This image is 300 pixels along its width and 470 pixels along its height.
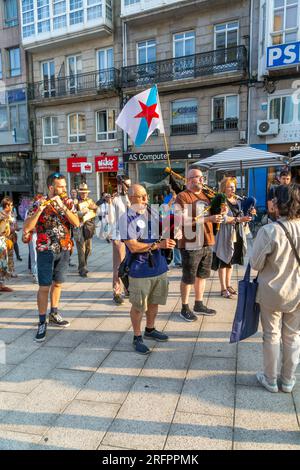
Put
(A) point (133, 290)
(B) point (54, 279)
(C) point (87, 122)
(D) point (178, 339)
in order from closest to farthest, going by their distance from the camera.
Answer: (A) point (133, 290)
(D) point (178, 339)
(B) point (54, 279)
(C) point (87, 122)

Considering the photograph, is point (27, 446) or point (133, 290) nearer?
point (27, 446)

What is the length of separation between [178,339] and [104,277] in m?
3.06

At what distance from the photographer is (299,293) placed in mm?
2592

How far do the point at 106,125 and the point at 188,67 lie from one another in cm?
506

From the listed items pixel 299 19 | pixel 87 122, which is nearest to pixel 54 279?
pixel 299 19

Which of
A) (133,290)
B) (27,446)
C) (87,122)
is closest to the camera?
(27,446)

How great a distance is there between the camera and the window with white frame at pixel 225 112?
46.8ft

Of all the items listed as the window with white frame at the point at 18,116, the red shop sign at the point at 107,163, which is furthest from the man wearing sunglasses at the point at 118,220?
the window with white frame at the point at 18,116

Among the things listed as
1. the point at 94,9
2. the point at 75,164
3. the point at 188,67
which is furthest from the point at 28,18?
the point at 188,67

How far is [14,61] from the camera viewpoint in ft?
63.5

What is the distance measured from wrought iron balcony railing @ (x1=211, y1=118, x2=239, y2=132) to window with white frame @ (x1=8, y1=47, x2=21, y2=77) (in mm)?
12415

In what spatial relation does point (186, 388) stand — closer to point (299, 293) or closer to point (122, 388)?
point (122, 388)

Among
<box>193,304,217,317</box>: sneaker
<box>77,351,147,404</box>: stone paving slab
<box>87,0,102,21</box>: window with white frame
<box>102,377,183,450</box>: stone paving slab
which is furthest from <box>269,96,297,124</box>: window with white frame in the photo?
<box>102,377,183,450</box>: stone paving slab

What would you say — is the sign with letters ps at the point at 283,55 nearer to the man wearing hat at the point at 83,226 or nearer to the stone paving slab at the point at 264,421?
the man wearing hat at the point at 83,226
